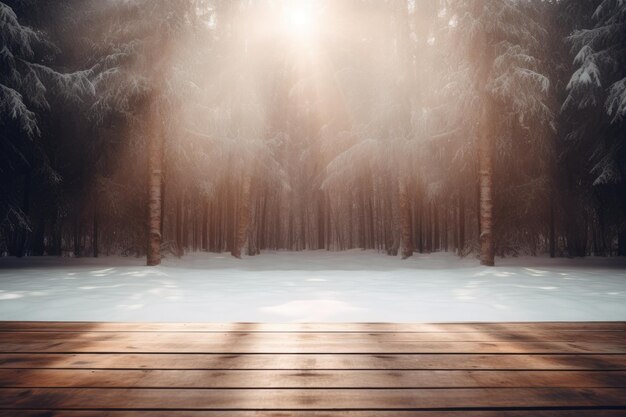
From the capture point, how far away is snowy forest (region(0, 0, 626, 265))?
1176 centimetres

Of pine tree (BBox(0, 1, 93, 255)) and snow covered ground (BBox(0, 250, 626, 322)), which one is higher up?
pine tree (BBox(0, 1, 93, 255))

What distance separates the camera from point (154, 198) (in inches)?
476

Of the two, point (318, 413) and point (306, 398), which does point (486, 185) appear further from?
point (318, 413)

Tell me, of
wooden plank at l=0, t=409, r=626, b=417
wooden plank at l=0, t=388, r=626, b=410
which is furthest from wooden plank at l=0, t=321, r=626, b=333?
wooden plank at l=0, t=409, r=626, b=417

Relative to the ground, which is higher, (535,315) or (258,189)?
(258,189)

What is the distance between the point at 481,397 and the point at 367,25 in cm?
1733

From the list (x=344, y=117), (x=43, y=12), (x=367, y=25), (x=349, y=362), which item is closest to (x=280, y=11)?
(x=367, y=25)

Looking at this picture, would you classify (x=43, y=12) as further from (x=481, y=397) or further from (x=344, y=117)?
(x=481, y=397)

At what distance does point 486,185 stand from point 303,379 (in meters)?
10.7

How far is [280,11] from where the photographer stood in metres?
18.1

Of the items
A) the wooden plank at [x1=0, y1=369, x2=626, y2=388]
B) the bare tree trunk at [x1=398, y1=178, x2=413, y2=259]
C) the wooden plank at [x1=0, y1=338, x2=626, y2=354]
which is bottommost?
the wooden plank at [x1=0, y1=369, x2=626, y2=388]

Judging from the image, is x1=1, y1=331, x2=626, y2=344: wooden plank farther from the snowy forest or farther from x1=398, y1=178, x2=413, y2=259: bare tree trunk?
x1=398, y1=178, x2=413, y2=259: bare tree trunk

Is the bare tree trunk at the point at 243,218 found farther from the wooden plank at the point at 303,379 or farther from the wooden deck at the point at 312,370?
the wooden plank at the point at 303,379

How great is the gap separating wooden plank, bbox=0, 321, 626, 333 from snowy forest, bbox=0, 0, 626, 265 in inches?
318
